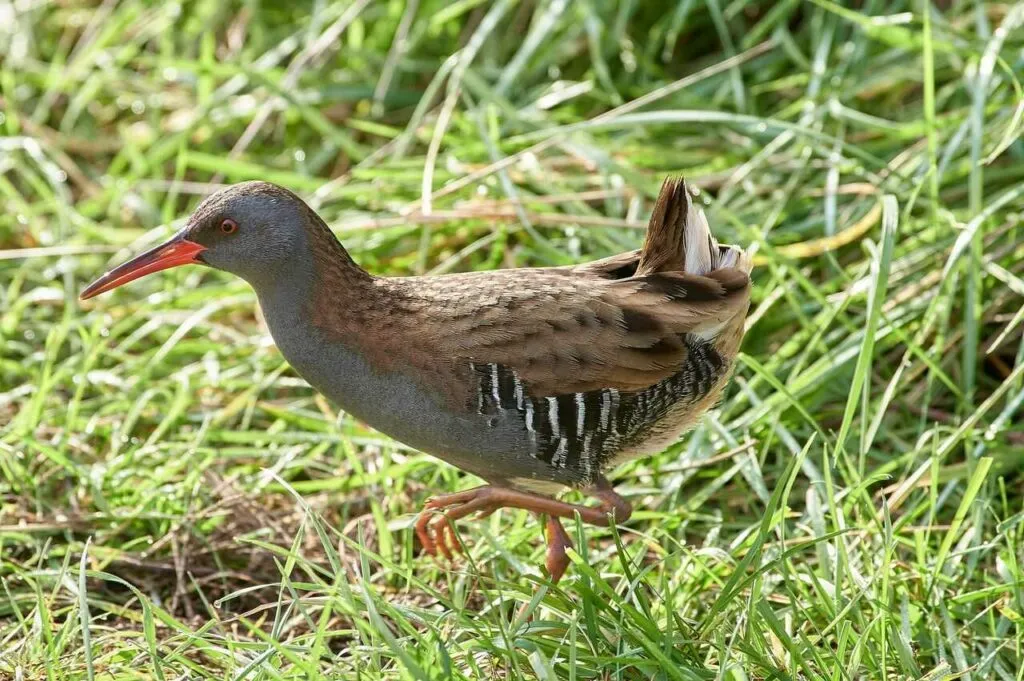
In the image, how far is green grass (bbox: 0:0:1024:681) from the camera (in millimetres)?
2768

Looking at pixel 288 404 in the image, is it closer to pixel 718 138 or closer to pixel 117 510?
pixel 117 510

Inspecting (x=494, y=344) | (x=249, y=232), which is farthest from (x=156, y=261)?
(x=494, y=344)

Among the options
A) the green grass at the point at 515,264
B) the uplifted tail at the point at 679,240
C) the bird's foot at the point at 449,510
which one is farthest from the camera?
the uplifted tail at the point at 679,240

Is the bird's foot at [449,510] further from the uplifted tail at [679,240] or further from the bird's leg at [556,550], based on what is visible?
the uplifted tail at [679,240]

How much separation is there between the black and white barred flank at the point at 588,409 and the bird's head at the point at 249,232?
0.50 m

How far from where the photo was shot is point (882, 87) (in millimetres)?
4496

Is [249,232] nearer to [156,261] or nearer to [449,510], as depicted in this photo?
[156,261]

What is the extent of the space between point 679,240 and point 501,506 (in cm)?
73

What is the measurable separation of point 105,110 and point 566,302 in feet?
11.1

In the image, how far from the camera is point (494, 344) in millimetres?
2838

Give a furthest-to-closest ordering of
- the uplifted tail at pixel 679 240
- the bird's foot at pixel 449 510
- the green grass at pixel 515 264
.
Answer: the uplifted tail at pixel 679 240, the bird's foot at pixel 449 510, the green grass at pixel 515 264

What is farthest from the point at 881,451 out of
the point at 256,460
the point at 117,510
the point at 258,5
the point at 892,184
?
the point at 258,5

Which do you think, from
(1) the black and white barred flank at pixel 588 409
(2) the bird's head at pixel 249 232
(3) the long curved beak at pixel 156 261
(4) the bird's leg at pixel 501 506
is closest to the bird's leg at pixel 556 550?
(4) the bird's leg at pixel 501 506

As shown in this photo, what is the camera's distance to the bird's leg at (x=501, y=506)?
2893 mm
